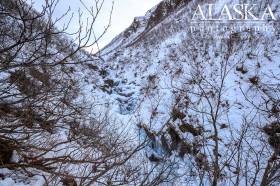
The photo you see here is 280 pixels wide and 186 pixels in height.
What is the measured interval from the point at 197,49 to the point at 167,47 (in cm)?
233

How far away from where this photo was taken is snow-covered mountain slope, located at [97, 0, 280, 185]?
6.47 metres

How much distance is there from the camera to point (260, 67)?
8.70 meters

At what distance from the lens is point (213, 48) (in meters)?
11.1

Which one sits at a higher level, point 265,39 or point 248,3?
point 248,3

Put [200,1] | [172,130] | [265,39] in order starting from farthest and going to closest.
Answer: [200,1] < [265,39] < [172,130]

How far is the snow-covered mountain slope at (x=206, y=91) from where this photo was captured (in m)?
6.47

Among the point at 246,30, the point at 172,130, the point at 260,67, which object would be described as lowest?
the point at 172,130

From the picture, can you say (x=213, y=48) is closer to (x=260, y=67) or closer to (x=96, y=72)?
(x=260, y=67)

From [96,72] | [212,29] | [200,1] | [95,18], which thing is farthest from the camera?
[200,1]

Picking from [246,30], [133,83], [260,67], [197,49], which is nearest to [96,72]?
[133,83]

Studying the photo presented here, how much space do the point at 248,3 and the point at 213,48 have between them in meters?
4.74

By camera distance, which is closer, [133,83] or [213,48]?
[213,48]

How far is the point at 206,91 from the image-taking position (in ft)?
29.0

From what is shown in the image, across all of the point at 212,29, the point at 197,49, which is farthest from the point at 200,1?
the point at 197,49
